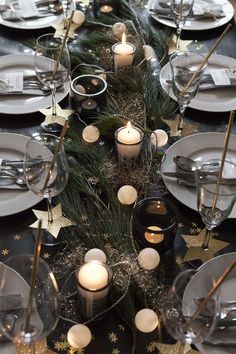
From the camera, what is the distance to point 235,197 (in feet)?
2.96

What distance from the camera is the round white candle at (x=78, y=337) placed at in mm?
814

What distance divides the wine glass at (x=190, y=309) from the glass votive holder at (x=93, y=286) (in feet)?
0.35

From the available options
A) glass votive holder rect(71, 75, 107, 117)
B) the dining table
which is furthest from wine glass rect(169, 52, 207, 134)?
glass votive holder rect(71, 75, 107, 117)

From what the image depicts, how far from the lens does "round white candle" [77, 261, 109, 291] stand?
0.83 metres

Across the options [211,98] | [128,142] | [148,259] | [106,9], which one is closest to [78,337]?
[148,259]

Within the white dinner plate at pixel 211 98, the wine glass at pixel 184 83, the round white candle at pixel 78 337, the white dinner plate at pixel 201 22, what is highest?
the wine glass at pixel 184 83

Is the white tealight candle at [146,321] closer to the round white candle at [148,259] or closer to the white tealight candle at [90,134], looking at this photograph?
the round white candle at [148,259]

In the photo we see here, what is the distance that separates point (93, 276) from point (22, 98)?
60cm

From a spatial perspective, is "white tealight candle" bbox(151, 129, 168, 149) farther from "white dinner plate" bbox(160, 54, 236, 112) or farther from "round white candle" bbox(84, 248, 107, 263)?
"round white candle" bbox(84, 248, 107, 263)

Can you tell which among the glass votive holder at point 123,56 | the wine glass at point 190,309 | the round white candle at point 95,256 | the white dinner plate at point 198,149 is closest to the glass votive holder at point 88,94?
the glass votive holder at point 123,56

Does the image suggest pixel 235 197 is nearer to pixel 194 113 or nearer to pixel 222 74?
pixel 194 113

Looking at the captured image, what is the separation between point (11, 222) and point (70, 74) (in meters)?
0.49

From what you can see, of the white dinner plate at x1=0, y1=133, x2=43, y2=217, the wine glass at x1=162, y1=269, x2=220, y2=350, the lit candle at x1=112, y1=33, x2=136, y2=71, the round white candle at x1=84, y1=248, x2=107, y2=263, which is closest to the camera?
the wine glass at x1=162, y1=269, x2=220, y2=350

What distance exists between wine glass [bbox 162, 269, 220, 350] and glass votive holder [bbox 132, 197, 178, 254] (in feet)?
0.42
